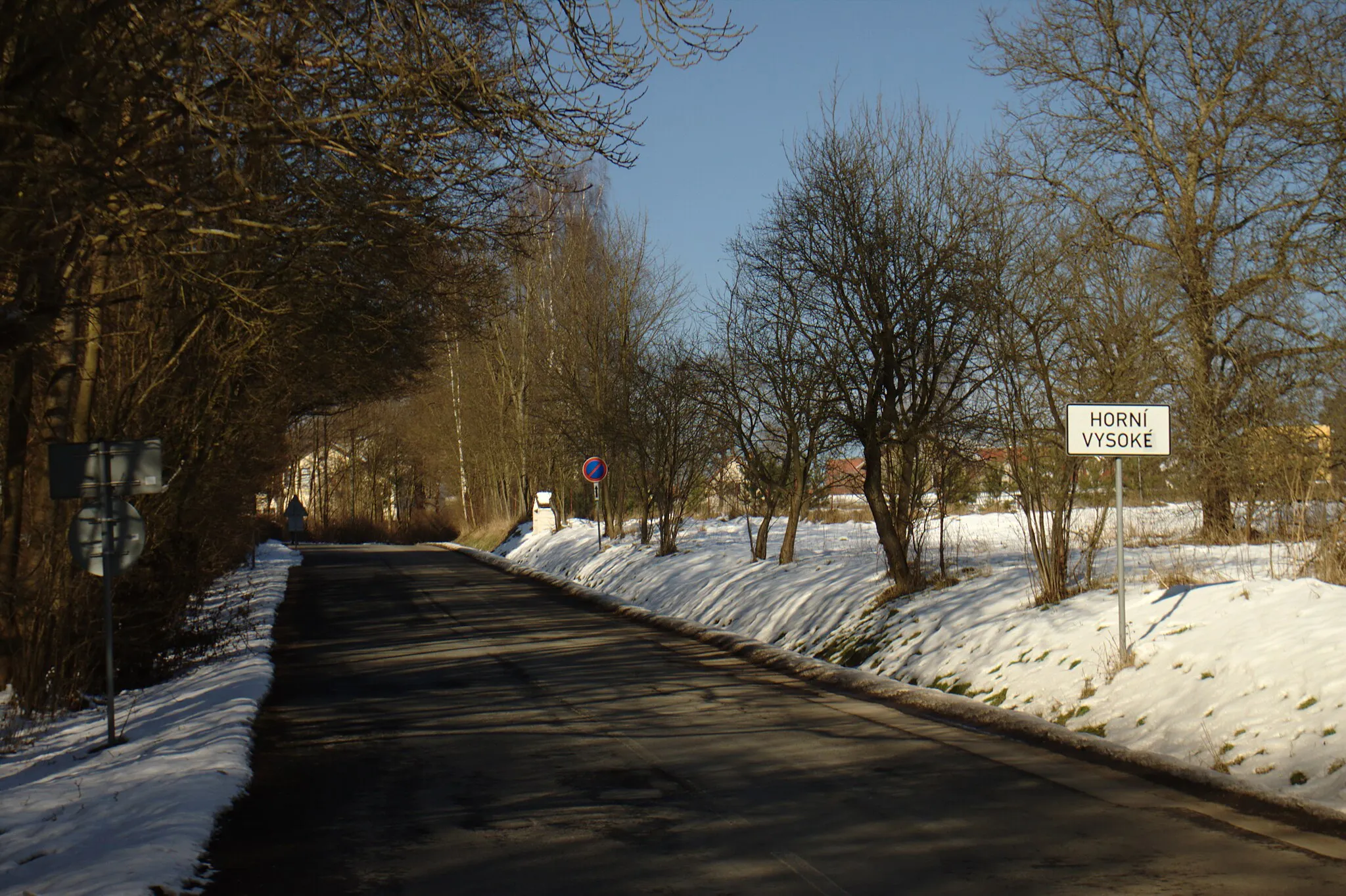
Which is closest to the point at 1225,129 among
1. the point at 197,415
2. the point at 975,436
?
the point at 975,436

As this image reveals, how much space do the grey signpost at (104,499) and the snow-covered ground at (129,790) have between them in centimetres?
76

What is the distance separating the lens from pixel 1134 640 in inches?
438

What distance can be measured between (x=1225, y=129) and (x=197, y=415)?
1800 cm

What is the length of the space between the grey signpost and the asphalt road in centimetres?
200

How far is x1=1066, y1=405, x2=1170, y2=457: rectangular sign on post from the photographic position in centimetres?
1130

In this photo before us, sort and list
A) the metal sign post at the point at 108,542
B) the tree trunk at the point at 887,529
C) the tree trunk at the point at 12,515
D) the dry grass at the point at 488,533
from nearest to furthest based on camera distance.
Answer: the metal sign post at the point at 108,542, the tree trunk at the point at 12,515, the tree trunk at the point at 887,529, the dry grass at the point at 488,533

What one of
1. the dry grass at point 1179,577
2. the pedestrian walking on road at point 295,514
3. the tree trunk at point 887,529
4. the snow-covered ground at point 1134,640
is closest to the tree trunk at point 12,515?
the snow-covered ground at point 1134,640

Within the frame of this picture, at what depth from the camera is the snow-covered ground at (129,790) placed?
20.2 ft

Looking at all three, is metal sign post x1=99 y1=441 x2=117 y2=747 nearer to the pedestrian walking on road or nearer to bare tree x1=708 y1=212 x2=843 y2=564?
bare tree x1=708 y1=212 x2=843 y2=564

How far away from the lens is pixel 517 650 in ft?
52.9

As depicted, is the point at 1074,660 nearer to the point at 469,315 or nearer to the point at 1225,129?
the point at 469,315

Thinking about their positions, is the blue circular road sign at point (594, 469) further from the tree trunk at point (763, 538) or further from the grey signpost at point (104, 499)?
the grey signpost at point (104, 499)

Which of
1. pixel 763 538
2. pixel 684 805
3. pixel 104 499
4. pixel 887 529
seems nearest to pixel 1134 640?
pixel 684 805

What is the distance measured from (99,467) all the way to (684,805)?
5993mm
